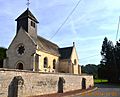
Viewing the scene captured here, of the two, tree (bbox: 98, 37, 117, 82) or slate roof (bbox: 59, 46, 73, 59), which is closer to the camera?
slate roof (bbox: 59, 46, 73, 59)

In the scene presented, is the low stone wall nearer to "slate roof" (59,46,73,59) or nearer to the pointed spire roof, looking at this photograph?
the pointed spire roof

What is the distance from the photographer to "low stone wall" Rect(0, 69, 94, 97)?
16.6 meters

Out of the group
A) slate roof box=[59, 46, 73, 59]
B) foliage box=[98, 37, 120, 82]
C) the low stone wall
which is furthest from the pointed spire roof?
foliage box=[98, 37, 120, 82]

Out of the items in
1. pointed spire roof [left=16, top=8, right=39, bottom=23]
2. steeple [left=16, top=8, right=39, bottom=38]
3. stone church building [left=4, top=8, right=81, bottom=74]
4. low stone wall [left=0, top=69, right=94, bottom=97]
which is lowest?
low stone wall [left=0, top=69, right=94, bottom=97]

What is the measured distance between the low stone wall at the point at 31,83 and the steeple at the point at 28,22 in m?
12.9

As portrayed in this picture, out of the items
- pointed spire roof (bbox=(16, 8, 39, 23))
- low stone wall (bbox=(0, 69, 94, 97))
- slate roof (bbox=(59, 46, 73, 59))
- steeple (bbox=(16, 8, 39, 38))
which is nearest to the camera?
low stone wall (bbox=(0, 69, 94, 97))

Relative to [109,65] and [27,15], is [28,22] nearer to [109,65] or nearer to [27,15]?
[27,15]

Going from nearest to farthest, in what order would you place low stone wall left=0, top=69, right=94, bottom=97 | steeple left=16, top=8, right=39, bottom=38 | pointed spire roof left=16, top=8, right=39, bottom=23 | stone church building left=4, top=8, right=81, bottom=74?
low stone wall left=0, top=69, right=94, bottom=97 → stone church building left=4, top=8, right=81, bottom=74 → steeple left=16, top=8, right=39, bottom=38 → pointed spire roof left=16, top=8, right=39, bottom=23

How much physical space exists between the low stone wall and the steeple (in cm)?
1294

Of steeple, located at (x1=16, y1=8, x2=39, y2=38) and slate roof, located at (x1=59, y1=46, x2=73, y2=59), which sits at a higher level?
steeple, located at (x1=16, y1=8, x2=39, y2=38)

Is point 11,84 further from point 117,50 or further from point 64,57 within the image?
point 117,50

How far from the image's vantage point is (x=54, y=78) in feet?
79.1

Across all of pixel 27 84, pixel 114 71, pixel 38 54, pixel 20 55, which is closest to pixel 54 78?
pixel 27 84

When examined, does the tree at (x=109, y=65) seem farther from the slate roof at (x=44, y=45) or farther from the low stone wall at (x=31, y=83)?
the low stone wall at (x=31, y=83)
